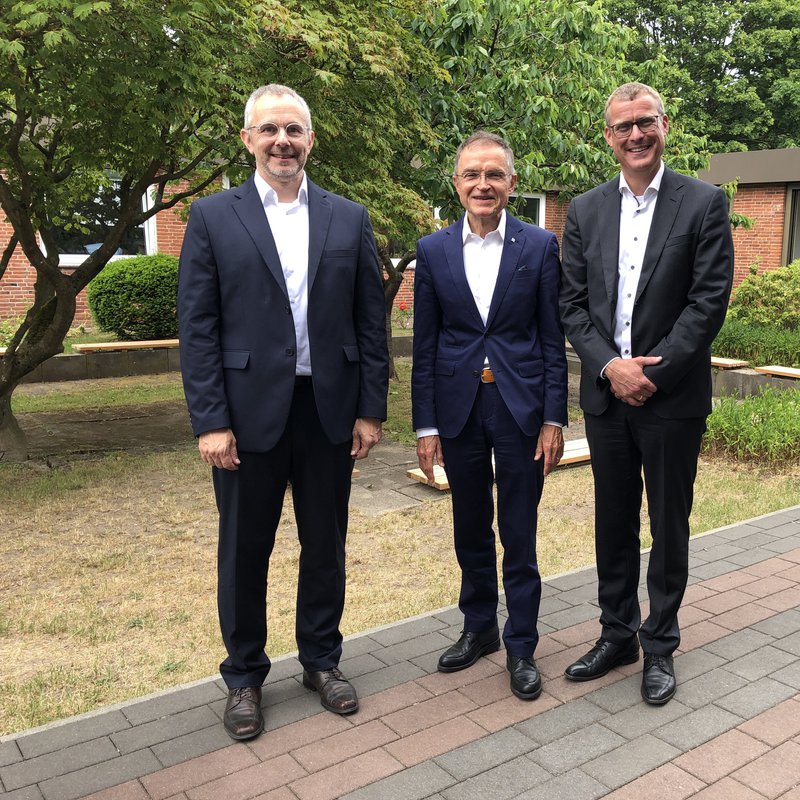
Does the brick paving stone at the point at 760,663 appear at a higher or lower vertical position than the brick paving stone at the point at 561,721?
lower

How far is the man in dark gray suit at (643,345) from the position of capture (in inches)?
126

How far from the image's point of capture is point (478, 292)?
11.2 ft

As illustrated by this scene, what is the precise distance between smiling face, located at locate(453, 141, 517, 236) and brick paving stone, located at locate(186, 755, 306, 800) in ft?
6.87

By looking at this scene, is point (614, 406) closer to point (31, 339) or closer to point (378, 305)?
point (378, 305)

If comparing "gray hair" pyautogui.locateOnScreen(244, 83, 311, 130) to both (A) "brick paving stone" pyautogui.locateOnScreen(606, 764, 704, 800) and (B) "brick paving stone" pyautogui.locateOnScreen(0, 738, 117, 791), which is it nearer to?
(B) "brick paving stone" pyautogui.locateOnScreen(0, 738, 117, 791)

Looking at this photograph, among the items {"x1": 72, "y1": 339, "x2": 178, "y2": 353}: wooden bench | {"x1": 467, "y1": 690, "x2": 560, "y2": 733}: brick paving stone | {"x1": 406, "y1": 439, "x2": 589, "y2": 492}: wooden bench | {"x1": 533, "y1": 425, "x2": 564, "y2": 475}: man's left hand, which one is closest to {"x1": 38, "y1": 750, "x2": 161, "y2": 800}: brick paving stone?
{"x1": 467, "y1": 690, "x2": 560, "y2": 733}: brick paving stone

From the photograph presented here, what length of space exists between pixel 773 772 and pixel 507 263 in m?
1.99

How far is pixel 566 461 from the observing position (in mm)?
7445

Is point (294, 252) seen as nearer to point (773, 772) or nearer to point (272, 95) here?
point (272, 95)

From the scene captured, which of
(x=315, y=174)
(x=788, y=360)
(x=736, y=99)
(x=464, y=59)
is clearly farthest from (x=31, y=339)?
(x=736, y=99)

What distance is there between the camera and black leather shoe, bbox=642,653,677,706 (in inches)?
130

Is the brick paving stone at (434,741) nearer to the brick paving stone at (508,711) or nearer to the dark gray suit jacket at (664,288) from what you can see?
the brick paving stone at (508,711)

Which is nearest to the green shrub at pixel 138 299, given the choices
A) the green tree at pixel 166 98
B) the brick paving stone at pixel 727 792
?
the green tree at pixel 166 98

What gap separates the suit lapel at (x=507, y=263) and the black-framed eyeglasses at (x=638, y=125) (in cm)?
52
